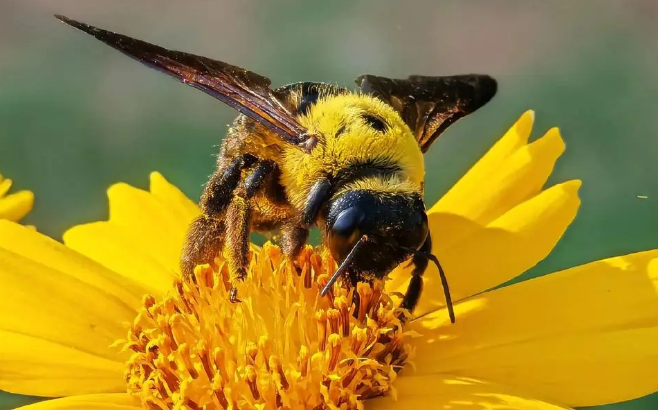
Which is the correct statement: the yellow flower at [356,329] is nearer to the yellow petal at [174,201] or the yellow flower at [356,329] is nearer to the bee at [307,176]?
the bee at [307,176]

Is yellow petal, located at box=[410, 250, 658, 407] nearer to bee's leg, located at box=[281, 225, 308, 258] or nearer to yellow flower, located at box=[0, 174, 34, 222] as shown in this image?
bee's leg, located at box=[281, 225, 308, 258]

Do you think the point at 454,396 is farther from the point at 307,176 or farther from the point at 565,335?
the point at 307,176

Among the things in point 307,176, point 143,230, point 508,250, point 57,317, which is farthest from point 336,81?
point 307,176

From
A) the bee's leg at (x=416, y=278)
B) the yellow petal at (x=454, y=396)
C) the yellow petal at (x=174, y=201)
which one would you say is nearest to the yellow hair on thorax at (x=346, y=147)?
the bee's leg at (x=416, y=278)

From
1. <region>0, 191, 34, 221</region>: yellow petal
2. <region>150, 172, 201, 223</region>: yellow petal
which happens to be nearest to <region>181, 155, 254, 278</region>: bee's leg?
<region>150, 172, 201, 223</region>: yellow petal

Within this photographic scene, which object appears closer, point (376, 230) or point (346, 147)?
point (376, 230)
